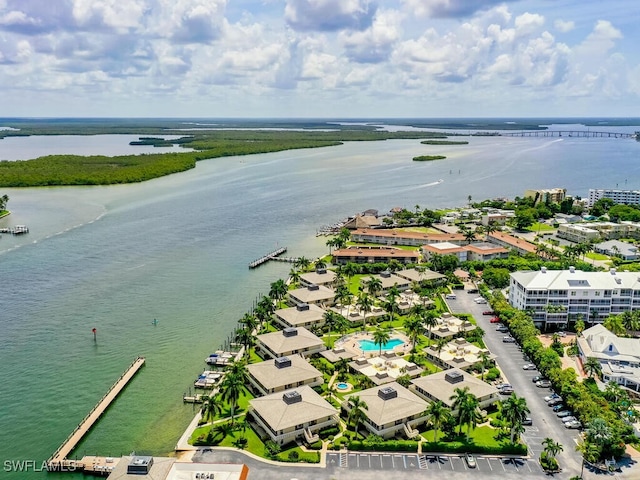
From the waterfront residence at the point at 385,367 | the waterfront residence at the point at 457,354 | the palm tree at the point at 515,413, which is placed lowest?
the waterfront residence at the point at 385,367

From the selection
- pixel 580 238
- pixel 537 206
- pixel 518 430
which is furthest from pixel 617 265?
pixel 518 430

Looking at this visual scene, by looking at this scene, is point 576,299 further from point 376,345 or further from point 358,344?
point 358,344

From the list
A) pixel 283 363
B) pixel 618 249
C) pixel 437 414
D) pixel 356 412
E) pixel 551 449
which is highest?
pixel 437 414

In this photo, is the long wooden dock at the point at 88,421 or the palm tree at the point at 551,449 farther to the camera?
the long wooden dock at the point at 88,421

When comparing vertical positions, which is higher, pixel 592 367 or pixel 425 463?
pixel 592 367

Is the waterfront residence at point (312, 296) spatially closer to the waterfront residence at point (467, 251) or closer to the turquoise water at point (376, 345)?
the turquoise water at point (376, 345)

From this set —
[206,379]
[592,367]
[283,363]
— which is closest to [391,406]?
[283,363]

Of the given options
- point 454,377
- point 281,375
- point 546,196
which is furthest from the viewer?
point 546,196

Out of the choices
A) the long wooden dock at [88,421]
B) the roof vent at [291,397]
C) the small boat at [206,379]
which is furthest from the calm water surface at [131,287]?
the roof vent at [291,397]
